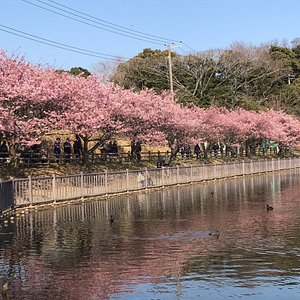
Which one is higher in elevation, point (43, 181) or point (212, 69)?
point (212, 69)

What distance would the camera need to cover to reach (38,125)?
100ft

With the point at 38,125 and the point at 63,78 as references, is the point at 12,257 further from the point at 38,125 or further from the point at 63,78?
the point at 63,78

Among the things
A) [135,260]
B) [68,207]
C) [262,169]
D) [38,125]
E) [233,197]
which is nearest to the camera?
[135,260]

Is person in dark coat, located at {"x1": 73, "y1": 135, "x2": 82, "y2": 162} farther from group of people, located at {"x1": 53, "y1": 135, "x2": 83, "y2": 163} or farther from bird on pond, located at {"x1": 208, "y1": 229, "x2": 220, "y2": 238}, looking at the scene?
bird on pond, located at {"x1": 208, "y1": 229, "x2": 220, "y2": 238}

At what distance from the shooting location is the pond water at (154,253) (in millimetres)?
9672

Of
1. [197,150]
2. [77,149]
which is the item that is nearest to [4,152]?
[77,149]

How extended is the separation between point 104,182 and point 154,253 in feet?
55.1

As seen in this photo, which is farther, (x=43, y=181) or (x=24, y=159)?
(x=24, y=159)

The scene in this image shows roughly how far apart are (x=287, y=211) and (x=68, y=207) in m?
9.17

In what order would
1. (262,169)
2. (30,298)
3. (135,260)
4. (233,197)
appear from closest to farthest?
(30,298) < (135,260) < (233,197) < (262,169)

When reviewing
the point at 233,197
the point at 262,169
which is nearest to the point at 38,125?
the point at 233,197

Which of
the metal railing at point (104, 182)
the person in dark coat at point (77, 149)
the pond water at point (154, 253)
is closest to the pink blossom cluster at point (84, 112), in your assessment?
the person in dark coat at point (77, 149)

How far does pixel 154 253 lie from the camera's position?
42.4ft

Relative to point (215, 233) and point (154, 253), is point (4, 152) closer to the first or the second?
point (215, 233)
